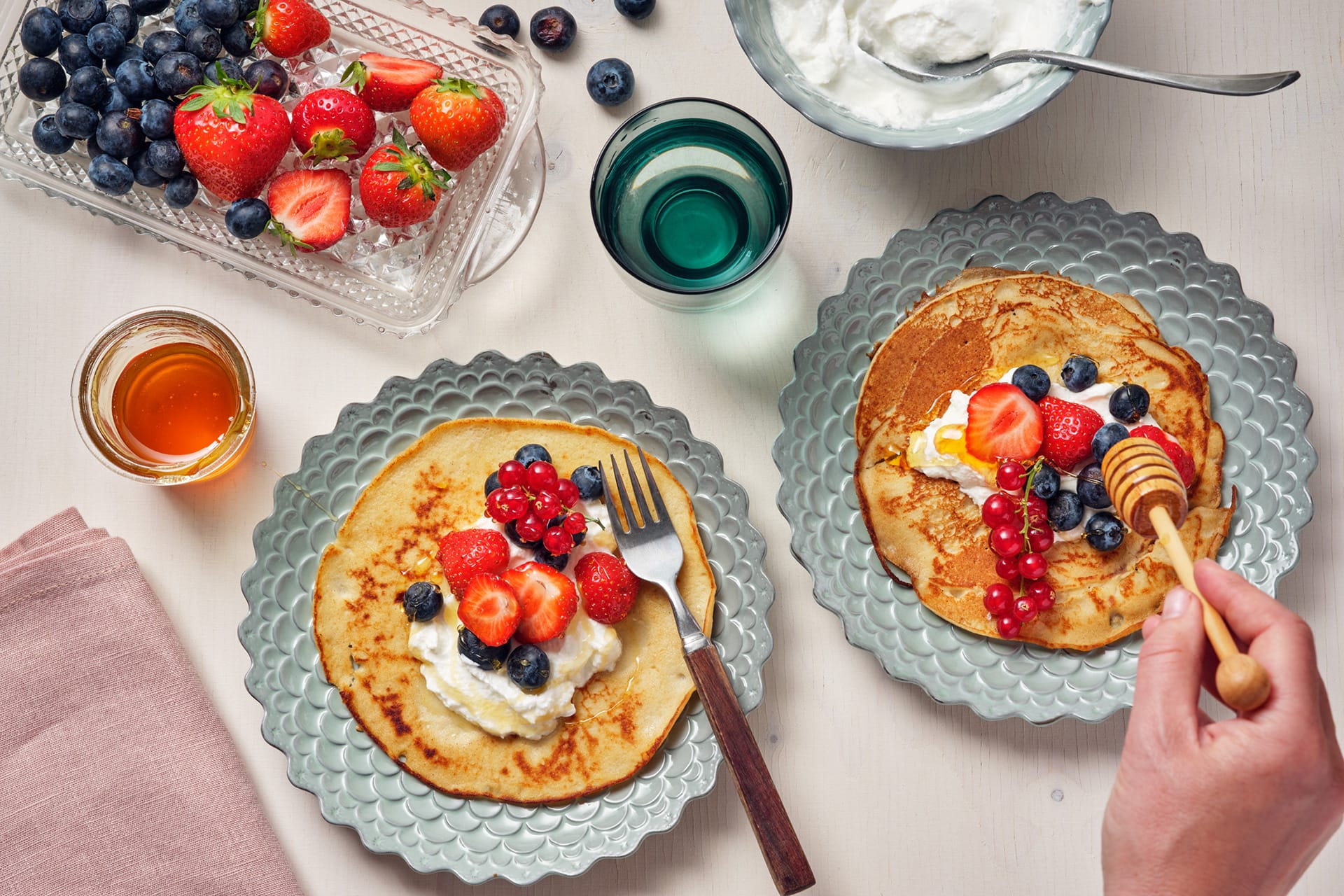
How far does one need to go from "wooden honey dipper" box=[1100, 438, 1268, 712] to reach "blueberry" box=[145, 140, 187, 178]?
5.70ft

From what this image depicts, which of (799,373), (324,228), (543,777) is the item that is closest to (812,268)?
(799,373)

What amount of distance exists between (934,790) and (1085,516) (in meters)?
0.61

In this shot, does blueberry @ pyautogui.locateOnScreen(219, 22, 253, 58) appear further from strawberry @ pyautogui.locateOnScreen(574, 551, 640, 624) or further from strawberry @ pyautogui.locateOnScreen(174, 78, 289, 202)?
strawberry @ pyautogui.locateOnScreen(574, 551, 640, 624)

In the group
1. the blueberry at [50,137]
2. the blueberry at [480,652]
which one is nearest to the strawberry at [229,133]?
the blueberry at [50,137]

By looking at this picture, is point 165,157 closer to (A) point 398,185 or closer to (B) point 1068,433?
(A) point 398,185

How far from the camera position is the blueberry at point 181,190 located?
1.90 m

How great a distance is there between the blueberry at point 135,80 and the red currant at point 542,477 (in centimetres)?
98

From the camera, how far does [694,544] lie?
1912 millimetres

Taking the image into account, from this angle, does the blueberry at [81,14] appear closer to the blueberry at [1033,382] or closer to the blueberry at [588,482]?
the blueberry at [588,482]

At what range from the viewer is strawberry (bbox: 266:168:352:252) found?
1.88 m

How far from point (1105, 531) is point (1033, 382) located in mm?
295

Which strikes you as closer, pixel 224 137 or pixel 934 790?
pixel 224 137

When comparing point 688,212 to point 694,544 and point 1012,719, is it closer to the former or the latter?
point 694,544

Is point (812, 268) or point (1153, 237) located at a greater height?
point (1153, 237)
